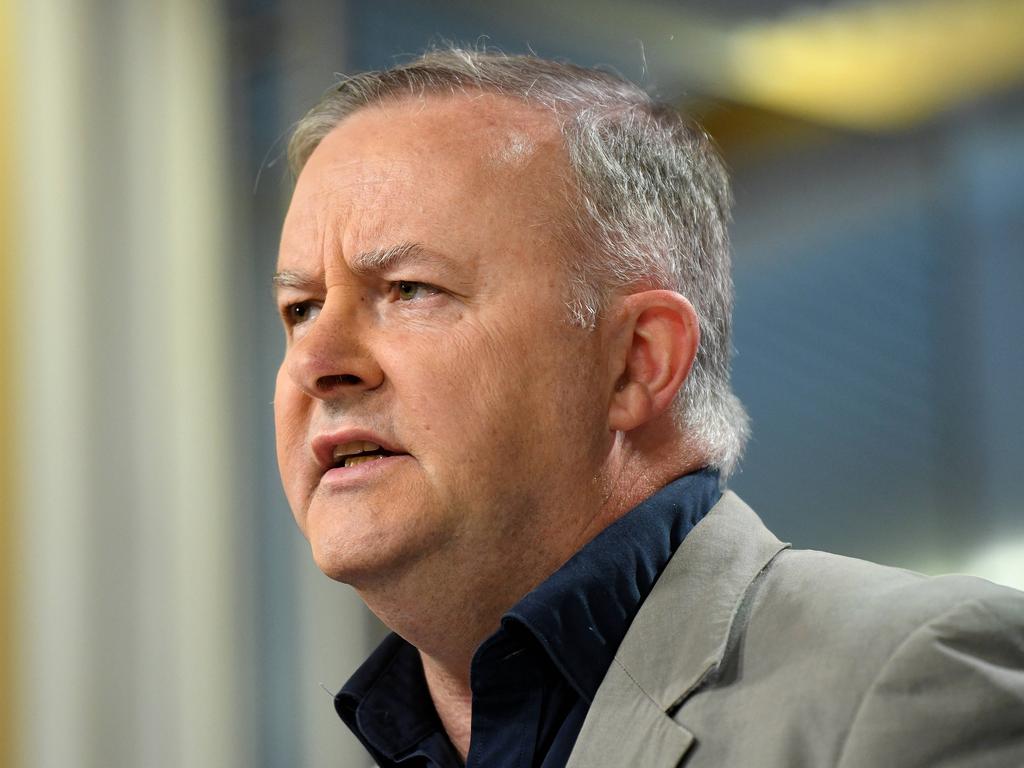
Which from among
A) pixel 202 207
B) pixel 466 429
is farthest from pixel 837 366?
pixel 202 207

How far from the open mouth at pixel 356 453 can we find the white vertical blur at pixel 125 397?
1.51 m

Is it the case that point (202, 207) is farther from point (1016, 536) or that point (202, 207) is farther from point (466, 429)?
point (1016, 536)

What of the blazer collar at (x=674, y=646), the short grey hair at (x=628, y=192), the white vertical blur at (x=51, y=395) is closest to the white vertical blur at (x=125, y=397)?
the white vertical blur at (x=51, y=395)

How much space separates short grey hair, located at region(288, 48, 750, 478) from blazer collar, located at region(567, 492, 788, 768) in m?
0.24

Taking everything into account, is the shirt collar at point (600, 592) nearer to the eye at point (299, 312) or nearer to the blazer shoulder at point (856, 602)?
the blazer shoulder at point (856, 602)

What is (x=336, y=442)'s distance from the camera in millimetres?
1521

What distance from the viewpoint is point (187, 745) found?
2895 millimetres

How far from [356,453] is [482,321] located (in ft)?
0.78

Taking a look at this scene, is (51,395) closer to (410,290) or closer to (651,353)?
(410,290)

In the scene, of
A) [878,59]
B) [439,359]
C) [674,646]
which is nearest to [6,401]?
[439,359]

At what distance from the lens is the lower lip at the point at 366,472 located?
4.84 feet

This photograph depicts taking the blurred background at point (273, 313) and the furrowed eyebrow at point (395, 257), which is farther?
the blurred background at point (273, 313)

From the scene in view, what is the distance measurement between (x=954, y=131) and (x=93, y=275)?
2046mm

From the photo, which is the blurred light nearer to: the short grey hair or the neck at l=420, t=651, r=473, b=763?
the short grey hair
